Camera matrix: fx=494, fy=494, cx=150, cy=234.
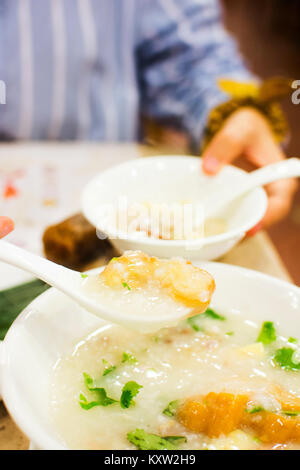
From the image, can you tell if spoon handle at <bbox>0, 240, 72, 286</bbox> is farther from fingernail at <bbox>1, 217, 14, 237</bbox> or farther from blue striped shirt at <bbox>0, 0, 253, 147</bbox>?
blue striped shirt at <bbox>0, 0, 253, 147</bbox>

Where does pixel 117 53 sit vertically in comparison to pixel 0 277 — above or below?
above

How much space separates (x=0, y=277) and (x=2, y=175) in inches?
22.7

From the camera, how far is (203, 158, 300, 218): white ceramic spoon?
1.00 m

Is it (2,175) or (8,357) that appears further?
(2,175)

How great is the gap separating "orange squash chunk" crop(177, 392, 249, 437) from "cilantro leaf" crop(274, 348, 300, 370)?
13 cm

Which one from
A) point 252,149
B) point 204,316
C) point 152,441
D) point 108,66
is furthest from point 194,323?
point 108,66

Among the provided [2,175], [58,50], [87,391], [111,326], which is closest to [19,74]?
[58,50]

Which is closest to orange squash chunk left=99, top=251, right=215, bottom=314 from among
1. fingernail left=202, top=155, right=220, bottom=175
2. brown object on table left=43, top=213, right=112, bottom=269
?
brown object on table left=43, top=213, right=112, bottom=269

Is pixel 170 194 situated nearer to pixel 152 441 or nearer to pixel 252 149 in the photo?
pixel 252 149

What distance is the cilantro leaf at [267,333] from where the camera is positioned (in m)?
0.77

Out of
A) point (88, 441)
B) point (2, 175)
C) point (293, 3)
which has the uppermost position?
point (293, 3)

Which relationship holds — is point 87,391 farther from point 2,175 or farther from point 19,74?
point 19,74
